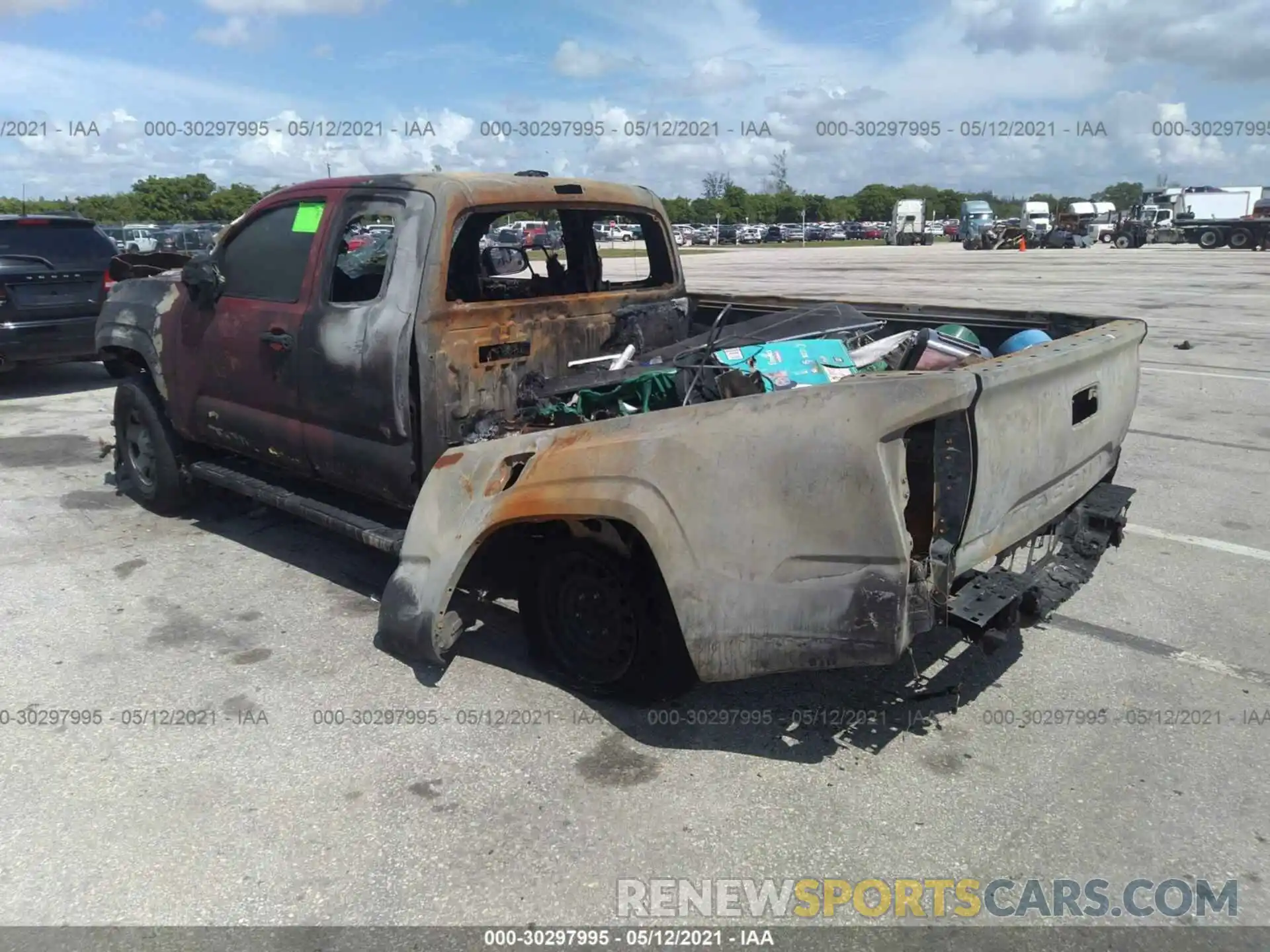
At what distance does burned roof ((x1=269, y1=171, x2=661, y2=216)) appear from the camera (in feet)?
13.7

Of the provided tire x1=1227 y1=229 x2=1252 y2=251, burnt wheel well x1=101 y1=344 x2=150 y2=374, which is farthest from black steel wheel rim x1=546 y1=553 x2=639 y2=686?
tire x1=1227 y1=229 x2=1252 y2=251

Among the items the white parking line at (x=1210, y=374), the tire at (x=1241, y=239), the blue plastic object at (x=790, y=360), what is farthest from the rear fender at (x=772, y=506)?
the tire at (x=1241, y=239)

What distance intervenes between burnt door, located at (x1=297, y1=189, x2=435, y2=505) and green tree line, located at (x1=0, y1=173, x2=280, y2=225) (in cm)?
5197

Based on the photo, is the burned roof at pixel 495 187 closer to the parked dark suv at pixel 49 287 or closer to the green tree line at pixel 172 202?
the parked dark suv at pixel 49 287

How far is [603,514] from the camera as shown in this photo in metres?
3.23

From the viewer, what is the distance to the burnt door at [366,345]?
4051mm

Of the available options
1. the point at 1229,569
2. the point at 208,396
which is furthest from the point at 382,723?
the point at 1229,569

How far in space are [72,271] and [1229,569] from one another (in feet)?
33.6

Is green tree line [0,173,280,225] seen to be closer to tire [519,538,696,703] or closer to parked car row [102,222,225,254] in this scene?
parked car row [102,222,225,254]

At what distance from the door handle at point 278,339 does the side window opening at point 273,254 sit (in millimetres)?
158

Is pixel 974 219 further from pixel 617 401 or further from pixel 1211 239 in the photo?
pixel 617 401

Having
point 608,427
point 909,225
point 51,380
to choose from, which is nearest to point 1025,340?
point 608,427

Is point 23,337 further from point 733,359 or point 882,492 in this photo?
point 882,492

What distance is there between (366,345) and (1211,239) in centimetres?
4948
